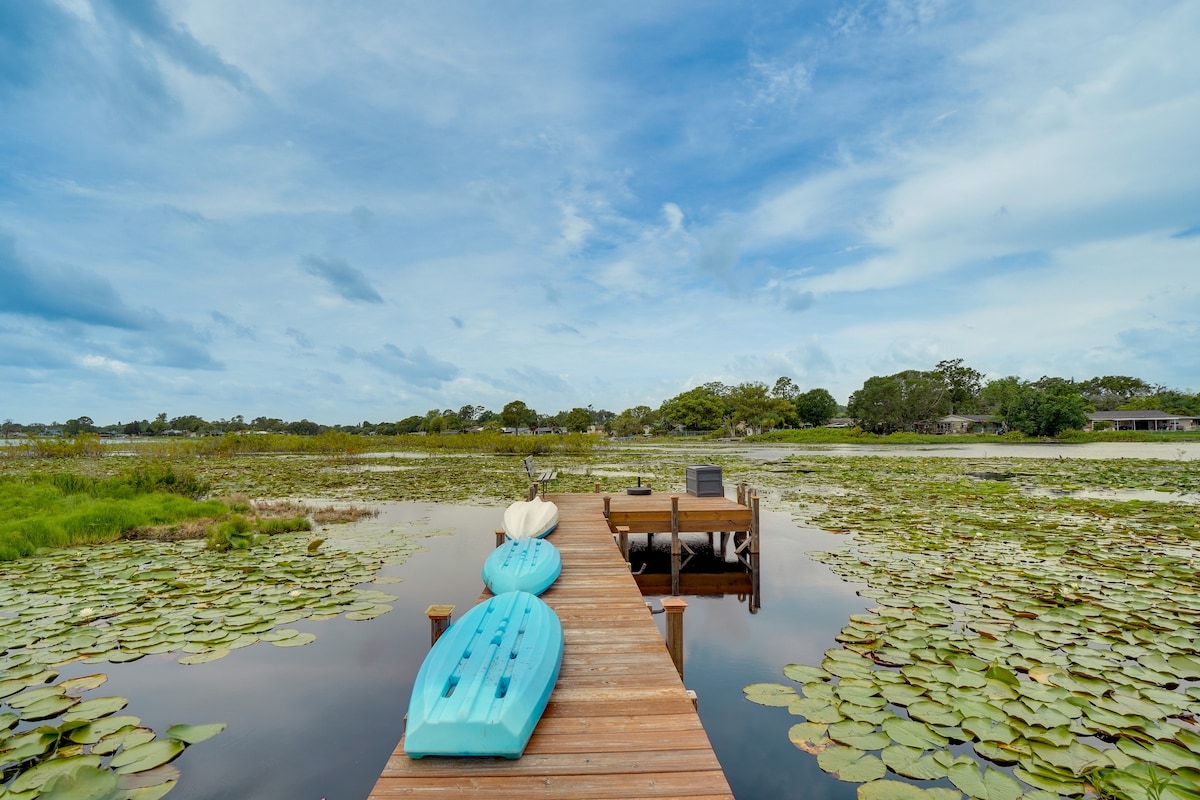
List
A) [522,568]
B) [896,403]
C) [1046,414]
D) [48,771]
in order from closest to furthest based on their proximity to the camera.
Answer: [48,771], [522,568], [1046,414], [896,403]

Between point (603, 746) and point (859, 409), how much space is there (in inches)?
2928

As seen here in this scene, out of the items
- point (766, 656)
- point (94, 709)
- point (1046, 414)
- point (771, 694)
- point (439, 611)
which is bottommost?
point (766, 656)

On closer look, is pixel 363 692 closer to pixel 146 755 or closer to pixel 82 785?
pixel 146 755

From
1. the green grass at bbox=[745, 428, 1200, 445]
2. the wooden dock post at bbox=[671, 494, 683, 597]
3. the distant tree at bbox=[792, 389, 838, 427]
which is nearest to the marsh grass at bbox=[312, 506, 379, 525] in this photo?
the wooden dock post at bbox=[671, 494, 683, 597]

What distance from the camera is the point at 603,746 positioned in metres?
2.68

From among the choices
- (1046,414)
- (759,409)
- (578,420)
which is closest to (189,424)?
(578,420)

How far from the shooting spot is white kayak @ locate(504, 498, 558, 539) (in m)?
6.98

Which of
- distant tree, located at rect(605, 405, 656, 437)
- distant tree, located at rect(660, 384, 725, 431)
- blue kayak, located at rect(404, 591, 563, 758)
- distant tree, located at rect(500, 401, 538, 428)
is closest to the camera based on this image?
blue kayak, located at rect(404, 591, 563, 758)

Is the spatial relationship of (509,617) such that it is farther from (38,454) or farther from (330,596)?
(38,454)

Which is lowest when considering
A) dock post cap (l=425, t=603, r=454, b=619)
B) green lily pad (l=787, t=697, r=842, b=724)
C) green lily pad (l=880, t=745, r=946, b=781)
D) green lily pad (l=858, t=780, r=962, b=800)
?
green lily pad (l=787, t=697, r=842, b=724)

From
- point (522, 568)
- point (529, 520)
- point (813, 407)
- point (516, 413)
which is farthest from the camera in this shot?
point (813, 407)

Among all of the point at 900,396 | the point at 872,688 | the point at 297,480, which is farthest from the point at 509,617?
the point at 900,396

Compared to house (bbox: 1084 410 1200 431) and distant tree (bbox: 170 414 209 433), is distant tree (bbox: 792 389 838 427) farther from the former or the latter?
distant tree (bbox: 170 414 209 433)

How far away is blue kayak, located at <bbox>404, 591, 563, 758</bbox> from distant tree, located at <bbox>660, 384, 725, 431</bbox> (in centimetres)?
7883
